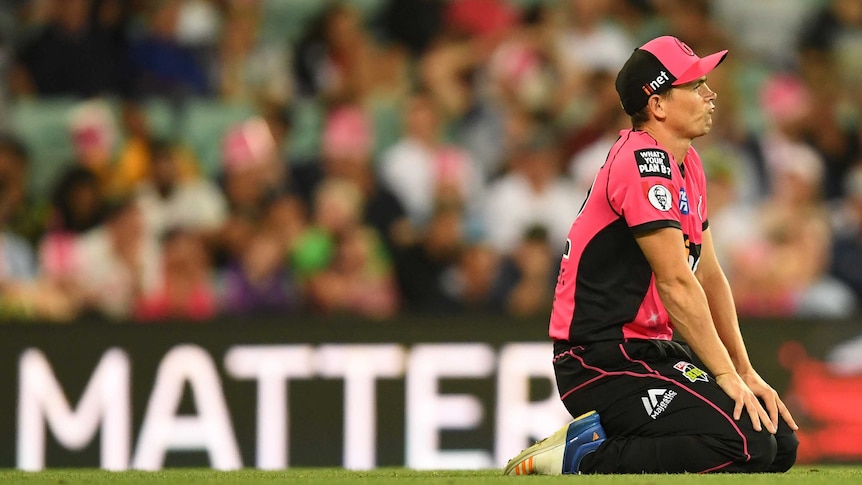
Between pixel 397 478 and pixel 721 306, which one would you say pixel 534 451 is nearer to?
pixel 397 478

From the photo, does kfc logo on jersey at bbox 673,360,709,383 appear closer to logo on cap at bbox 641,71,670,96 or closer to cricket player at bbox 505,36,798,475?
cricket player at bbox 505,36,798,475

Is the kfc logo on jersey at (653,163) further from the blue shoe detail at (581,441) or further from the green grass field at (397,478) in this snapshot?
the green grass field at (397,478)

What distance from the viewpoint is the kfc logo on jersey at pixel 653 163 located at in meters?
5.33

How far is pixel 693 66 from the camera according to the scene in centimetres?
554

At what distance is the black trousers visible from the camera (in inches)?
211

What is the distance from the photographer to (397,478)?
551cm

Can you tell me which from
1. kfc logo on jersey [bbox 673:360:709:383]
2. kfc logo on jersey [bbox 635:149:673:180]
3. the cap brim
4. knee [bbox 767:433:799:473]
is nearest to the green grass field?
knee [bbox 767:433:799:473]

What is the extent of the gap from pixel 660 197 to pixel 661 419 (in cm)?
82

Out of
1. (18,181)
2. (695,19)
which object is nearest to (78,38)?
(18,181)

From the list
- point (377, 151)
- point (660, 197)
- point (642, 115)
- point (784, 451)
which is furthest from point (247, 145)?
point (784, 451)

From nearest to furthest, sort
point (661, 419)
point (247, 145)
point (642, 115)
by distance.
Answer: point (661, 419), point (642, 115), point (247, 145)

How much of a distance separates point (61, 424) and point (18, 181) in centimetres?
207

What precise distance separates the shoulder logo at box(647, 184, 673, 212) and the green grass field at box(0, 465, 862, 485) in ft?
3.16

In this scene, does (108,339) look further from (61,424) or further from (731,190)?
(731,190)
